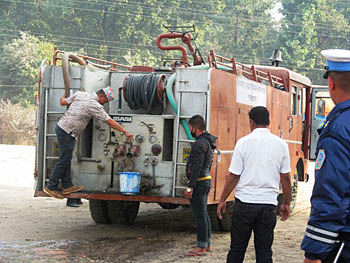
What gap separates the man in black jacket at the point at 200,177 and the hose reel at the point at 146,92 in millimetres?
1297

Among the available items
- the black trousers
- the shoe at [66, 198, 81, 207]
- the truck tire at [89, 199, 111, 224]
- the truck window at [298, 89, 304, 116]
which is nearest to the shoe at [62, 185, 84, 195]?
the shoe at [66, 198, 81, 207]

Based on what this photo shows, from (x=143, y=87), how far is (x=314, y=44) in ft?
156

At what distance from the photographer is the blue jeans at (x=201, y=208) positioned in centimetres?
812

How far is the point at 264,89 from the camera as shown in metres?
10.9

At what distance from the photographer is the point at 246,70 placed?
38.8 ft

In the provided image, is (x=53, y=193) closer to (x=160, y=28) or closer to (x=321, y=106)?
(x=321, y=106)

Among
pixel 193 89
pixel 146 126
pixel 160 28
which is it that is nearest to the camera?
pixel 193 89

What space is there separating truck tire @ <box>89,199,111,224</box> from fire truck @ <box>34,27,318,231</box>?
1110mm

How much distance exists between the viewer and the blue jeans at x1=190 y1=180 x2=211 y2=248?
812 centimetres

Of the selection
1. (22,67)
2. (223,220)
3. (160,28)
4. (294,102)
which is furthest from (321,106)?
(160,28)

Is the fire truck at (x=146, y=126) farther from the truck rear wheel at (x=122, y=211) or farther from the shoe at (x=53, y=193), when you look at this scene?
the truck rear wheel at (x=122, y=211)

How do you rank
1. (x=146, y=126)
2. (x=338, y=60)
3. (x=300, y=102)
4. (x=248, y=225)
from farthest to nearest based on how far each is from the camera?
(x=300, y=102) → (x=146, y=126) → (x=248, y=225) → (x=338, y=60)

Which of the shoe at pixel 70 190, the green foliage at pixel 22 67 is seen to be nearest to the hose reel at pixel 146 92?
the shoe at pixel 70 190

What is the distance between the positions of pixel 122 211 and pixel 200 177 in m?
2.99
